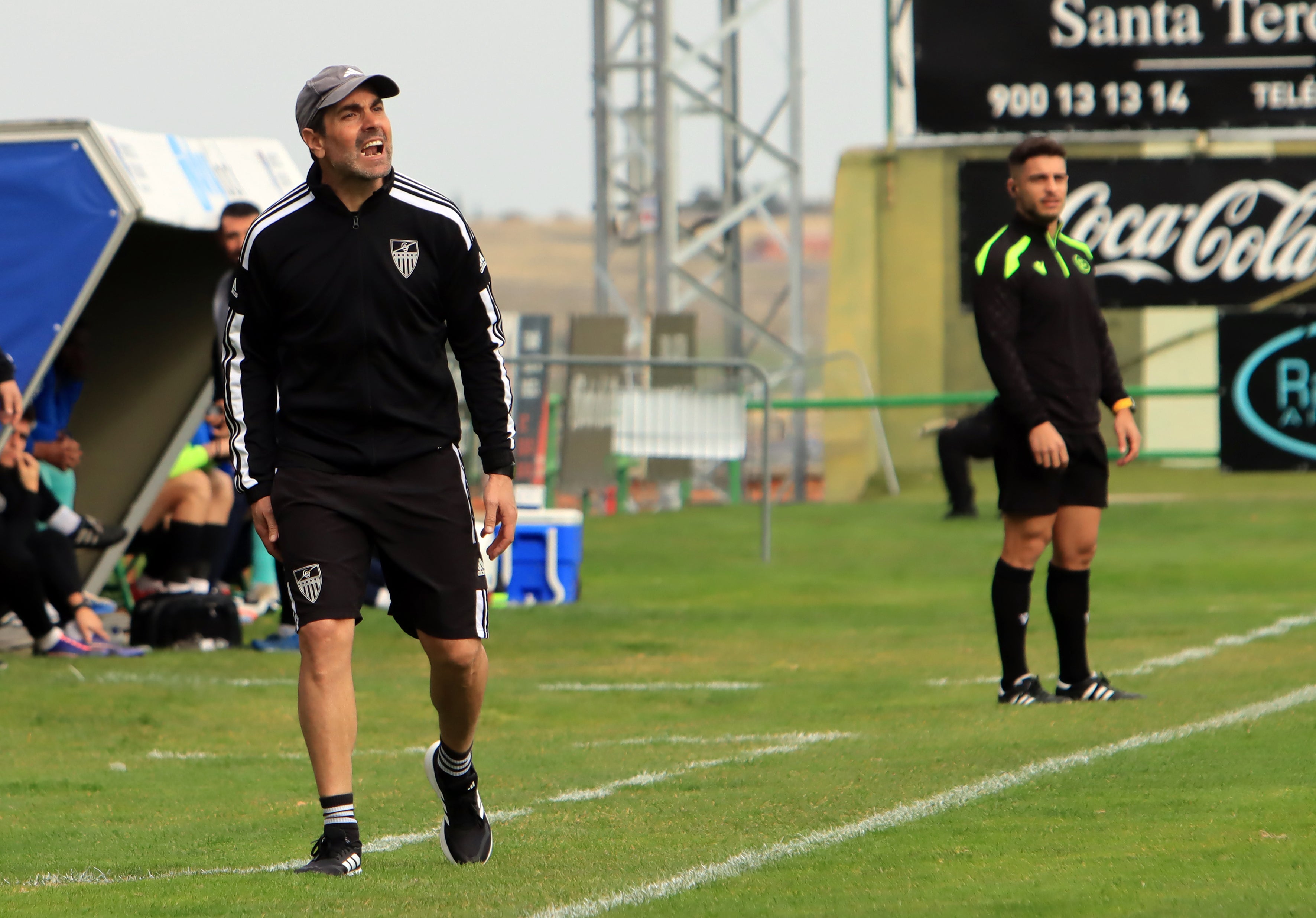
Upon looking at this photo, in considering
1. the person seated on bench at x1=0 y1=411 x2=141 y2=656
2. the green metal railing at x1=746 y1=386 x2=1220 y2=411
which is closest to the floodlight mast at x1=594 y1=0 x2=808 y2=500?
the green metal railing at x1=746 y1=386 x2=1220 y2=411

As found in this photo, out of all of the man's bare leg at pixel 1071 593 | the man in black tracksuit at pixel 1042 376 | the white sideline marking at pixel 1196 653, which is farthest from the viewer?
the white sideline marking at pixel 1196 653

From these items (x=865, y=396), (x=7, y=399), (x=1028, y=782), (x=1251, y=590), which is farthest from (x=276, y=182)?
(x=865, y=396)

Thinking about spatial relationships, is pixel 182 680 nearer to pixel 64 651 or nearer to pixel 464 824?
pixel 64 651

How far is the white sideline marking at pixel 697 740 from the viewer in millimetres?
7258

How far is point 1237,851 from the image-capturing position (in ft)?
14.7

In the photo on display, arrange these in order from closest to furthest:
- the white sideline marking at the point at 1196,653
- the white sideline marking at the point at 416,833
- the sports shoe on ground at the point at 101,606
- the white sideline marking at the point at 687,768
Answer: the white sideline marking at the point at 416,833
the white sideline marking at the point at 687,768
the white sideline marking at the point at 1196,653
the sports shoe on ground at the point at 101,606

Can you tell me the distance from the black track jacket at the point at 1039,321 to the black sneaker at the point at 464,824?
10.3 ft

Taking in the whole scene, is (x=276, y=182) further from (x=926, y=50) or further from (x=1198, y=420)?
(x=1198, y=420)

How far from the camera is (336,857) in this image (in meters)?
4.53

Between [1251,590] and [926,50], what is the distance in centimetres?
833

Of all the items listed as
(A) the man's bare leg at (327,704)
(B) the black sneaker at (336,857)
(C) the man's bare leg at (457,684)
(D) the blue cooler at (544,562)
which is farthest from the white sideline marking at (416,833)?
(D) the blue cooler at (544,562)

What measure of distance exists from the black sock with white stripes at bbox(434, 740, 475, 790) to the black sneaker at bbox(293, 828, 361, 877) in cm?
30

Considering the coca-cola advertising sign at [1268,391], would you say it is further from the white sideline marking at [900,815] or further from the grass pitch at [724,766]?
the white sideline marking at [900,815]

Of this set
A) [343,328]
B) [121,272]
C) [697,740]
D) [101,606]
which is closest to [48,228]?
[121,272]
